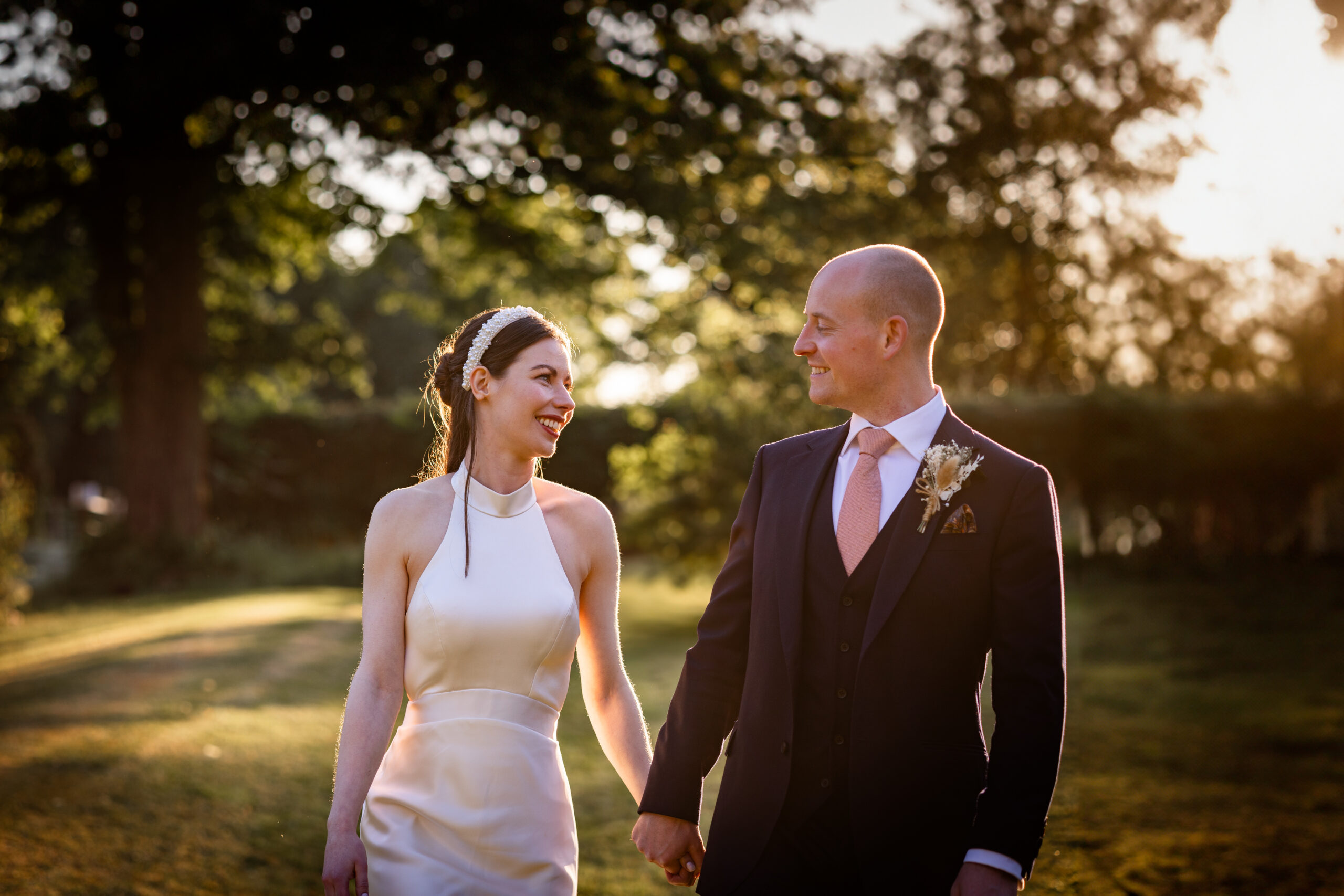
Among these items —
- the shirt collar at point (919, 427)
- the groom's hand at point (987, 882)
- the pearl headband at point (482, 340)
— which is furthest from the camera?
the pearl headband at point (482, 340)

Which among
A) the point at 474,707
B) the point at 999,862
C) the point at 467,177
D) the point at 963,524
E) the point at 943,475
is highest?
the point at 467,177

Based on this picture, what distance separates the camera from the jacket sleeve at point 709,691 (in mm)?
3373

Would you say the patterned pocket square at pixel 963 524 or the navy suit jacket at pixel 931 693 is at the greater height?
the patterned pocket square at pixel 963 524

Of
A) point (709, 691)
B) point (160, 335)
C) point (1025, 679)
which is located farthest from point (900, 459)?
point (160, 335)

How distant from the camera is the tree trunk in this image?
1953 cm

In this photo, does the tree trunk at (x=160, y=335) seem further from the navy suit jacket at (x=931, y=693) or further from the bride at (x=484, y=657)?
the navy suit jacket at (x=931, y=693)

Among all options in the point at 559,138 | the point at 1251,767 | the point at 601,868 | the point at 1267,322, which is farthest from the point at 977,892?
the point at 1267,322

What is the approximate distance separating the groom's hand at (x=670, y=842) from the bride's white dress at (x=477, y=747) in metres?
0.42

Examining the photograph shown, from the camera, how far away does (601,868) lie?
723 cm

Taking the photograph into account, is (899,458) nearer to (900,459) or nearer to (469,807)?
(900,459)

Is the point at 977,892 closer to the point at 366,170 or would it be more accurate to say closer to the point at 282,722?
the point at 282,722

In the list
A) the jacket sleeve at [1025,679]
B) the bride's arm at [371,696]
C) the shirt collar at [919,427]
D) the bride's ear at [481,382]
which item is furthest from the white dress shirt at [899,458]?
the bride's arm at [371,696]

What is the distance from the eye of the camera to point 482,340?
4.05 meters

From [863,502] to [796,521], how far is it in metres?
0.19
